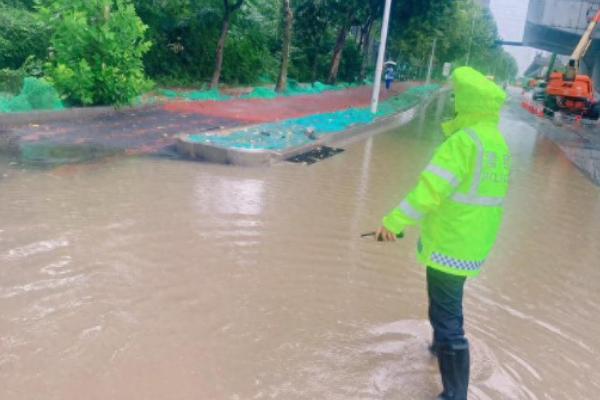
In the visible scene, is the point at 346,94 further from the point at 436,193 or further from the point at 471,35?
the point at 471,35

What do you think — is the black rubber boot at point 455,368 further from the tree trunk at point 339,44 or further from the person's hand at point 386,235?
the tree trunk at point 339,44

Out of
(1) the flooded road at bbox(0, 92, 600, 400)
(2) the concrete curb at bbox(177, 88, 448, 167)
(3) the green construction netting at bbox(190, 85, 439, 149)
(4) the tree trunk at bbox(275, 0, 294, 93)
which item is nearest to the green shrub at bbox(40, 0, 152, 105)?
(2) the concrete curb at bbox(177, 88, 448, 167)

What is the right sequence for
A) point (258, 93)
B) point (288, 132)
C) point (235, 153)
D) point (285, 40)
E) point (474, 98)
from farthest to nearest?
point (258, 93), point (285, 40), point (288, 132), point (235, 153), point (474, 98)

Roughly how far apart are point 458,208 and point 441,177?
0.21 meters

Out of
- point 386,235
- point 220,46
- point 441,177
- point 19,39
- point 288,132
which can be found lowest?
point 288,132

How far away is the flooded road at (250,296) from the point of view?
3.28 m

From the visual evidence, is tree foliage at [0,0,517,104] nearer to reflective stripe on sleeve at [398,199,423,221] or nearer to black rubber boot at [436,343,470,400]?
reflective stripe on sleeve at [398,199,423,221]

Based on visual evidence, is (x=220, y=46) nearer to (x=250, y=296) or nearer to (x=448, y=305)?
(x=250, y=296)

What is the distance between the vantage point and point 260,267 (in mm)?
4879

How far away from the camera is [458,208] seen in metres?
2.95

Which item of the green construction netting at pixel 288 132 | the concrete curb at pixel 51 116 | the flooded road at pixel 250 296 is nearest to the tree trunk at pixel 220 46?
the green construction netting at pixel 288 132

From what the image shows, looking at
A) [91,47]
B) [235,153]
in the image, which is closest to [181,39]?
[91,47]

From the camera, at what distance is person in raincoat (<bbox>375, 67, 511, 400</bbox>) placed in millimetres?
2893

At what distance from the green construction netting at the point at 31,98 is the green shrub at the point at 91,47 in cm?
71
